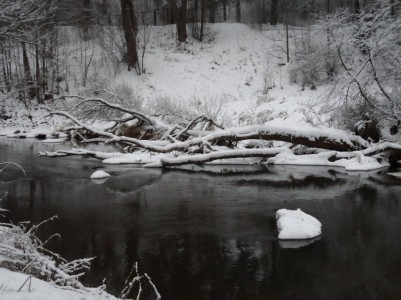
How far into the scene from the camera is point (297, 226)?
25.6 feet

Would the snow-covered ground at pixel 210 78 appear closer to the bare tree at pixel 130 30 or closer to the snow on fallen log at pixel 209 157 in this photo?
the bare tree at pixel 130 30

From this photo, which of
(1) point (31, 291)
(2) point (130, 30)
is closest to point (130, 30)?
(2) point (130, 30)

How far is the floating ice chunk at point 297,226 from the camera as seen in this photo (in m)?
7.70

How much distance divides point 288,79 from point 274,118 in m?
10.1

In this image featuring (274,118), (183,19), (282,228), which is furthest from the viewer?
(183,19)

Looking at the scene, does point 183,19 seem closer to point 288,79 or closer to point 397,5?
point 288,79

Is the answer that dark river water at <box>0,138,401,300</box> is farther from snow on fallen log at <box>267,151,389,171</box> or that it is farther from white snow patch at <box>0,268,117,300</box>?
white snow patch at <box>0,268,117,300</box>

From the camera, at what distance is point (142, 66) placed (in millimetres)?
31688

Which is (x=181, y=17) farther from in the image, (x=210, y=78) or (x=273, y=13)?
(x=273, y=13)

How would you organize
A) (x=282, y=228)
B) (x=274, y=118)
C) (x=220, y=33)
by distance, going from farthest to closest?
(x=220, y=33), (x=274, y=118), (x=282, y=228)

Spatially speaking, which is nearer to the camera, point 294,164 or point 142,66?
point 294,164

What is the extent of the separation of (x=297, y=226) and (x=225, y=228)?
4.40 feet

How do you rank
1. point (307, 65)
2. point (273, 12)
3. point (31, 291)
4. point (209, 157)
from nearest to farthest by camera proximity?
1. point (31, 291)
2. point (209, 157)
3. point (307, 65)
4. point (273, 12)

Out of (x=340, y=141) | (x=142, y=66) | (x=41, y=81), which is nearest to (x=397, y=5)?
(x=340, y=141)
